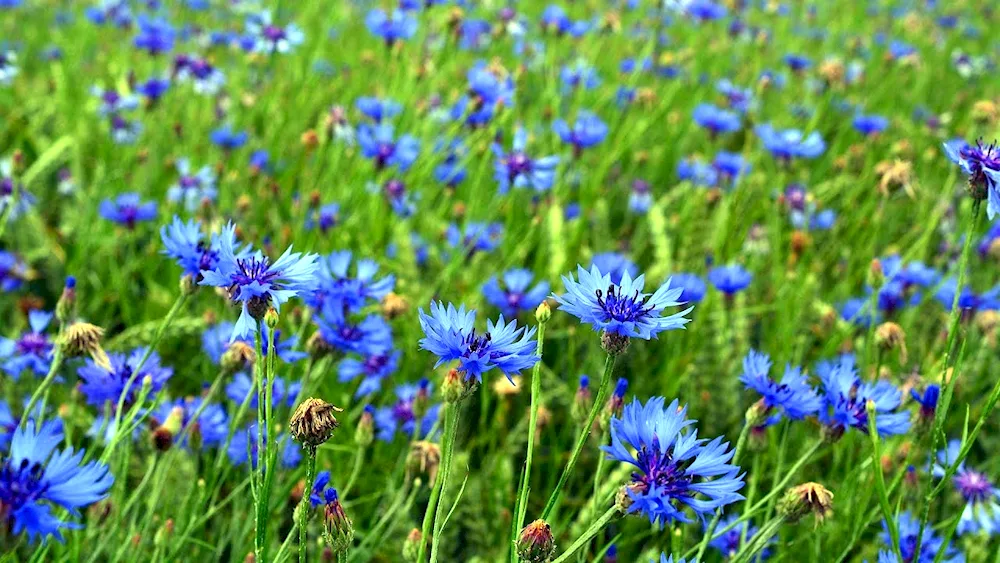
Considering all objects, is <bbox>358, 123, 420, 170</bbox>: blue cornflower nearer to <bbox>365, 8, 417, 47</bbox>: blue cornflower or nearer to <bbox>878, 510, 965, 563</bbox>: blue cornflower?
<bbox>365, 8, 417, 47</bbox>: blue cornflower

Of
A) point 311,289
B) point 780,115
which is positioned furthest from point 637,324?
point 780,115

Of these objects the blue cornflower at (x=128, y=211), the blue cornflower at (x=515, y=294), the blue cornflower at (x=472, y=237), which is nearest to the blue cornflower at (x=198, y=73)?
the blue cornflower at (x=128, y=211)

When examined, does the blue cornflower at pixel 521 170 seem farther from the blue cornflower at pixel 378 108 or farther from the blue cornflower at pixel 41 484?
the blue cornflower at pixel 41 484

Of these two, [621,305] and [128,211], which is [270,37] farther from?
[621,305]

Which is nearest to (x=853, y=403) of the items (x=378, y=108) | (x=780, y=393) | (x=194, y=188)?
(x=780, y=393)

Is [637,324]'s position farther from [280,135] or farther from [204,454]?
[280,135]
